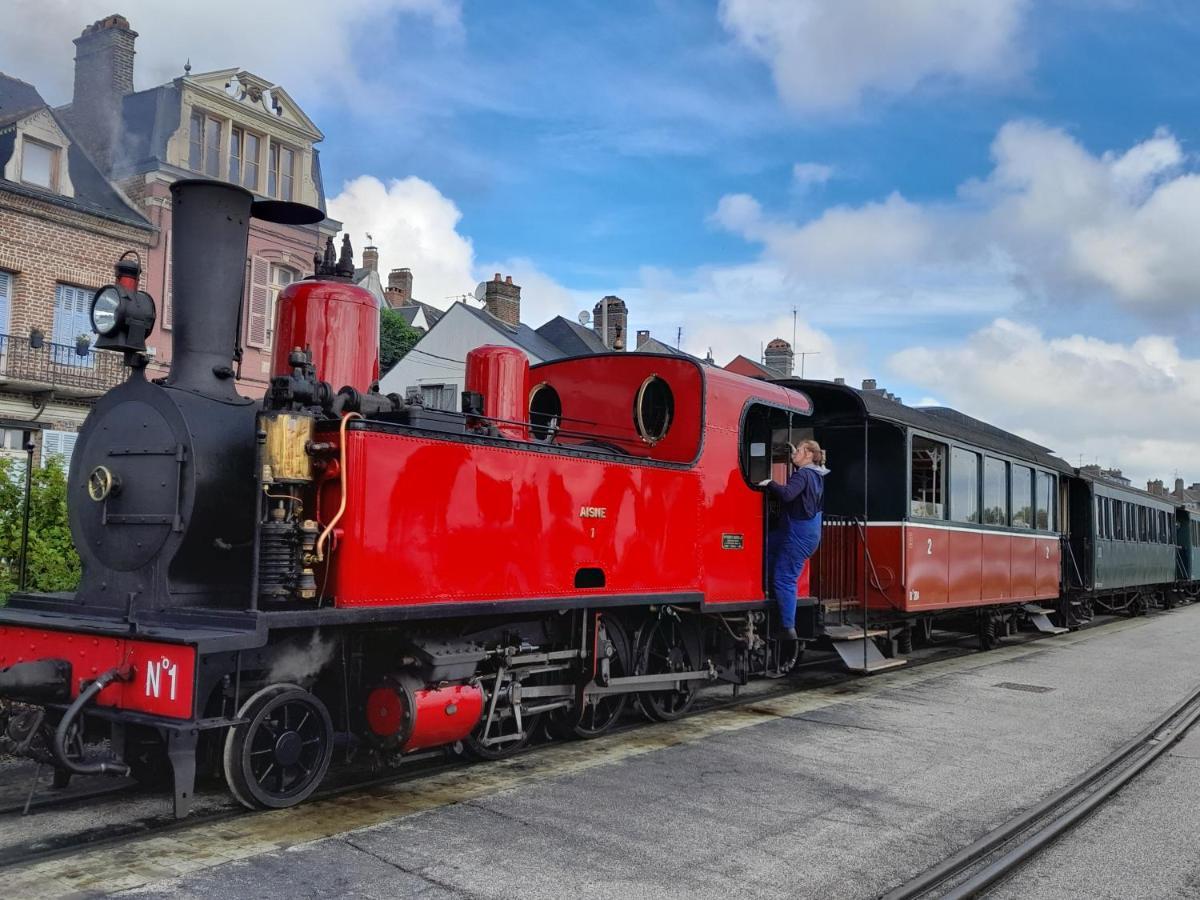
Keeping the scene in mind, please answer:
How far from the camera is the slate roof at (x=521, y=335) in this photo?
2694 centimetres

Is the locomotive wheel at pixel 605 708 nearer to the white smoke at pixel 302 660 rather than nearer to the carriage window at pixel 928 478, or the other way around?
the white smoke at pixel 302 660

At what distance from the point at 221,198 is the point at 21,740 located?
2.90 m

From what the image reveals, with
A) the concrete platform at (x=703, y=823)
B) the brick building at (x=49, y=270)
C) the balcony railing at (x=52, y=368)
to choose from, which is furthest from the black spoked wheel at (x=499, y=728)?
the brick building at (x=49, y=270)

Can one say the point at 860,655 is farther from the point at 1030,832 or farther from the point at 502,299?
the point at 502,299

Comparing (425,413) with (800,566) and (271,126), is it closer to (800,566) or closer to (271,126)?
(800,566)

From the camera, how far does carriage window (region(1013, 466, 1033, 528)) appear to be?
538 inches

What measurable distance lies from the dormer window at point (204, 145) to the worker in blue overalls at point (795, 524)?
53.2 ft

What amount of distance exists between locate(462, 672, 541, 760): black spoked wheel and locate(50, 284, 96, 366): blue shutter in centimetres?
1499

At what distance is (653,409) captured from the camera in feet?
25.7

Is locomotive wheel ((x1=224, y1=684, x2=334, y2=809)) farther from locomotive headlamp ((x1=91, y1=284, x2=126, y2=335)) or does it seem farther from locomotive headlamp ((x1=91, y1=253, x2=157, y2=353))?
locomotive headlamp ((x1=91, y1=284, x2=126, y2=335))

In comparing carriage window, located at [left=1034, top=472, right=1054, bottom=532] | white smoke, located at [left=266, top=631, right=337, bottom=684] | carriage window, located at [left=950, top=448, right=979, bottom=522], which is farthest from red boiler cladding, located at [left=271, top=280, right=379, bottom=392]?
carriage window, located at [left=1034, top=472, right=1054, bottom=532]

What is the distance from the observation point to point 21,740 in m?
5.03

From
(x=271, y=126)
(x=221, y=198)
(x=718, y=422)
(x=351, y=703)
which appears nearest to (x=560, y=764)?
(x=351, y=703)

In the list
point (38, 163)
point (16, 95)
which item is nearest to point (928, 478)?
point (38, 163)
